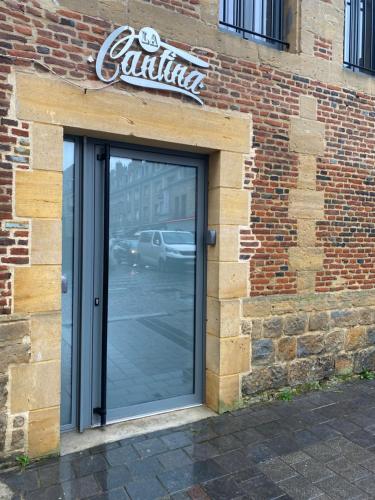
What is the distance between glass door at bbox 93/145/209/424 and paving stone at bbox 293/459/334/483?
4.82 ft

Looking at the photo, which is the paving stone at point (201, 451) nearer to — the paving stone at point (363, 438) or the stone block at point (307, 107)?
the paving stone at point (363, 438)

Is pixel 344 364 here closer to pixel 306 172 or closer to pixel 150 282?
pixel 306 172

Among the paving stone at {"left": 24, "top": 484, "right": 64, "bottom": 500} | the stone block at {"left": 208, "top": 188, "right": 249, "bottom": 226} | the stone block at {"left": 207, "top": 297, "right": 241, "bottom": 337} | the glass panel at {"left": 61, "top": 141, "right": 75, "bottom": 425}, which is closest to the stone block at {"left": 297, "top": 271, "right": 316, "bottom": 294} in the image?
the stone block at {"left": 207, "top": 297, "right": 241, "bottom": 337}

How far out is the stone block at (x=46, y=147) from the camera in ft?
11.3

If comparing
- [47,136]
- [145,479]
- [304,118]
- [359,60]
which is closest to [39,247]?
[47,136]

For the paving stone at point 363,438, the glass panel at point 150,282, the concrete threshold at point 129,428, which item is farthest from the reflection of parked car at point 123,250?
the paving stone at point 363,438

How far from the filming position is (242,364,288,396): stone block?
461 cm

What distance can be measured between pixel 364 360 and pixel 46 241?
4436mm

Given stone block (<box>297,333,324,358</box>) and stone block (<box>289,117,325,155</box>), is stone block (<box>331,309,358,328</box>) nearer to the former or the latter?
stone block (<box>297,333,324,358</box>)

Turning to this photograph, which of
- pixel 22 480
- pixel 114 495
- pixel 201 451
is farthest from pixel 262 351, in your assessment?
pixel 22 480

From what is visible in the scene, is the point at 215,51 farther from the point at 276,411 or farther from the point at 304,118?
the point at 276,411

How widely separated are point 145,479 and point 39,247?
203 centimetres

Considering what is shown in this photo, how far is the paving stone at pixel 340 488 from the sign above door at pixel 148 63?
358 cm

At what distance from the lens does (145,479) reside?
10.4ft
